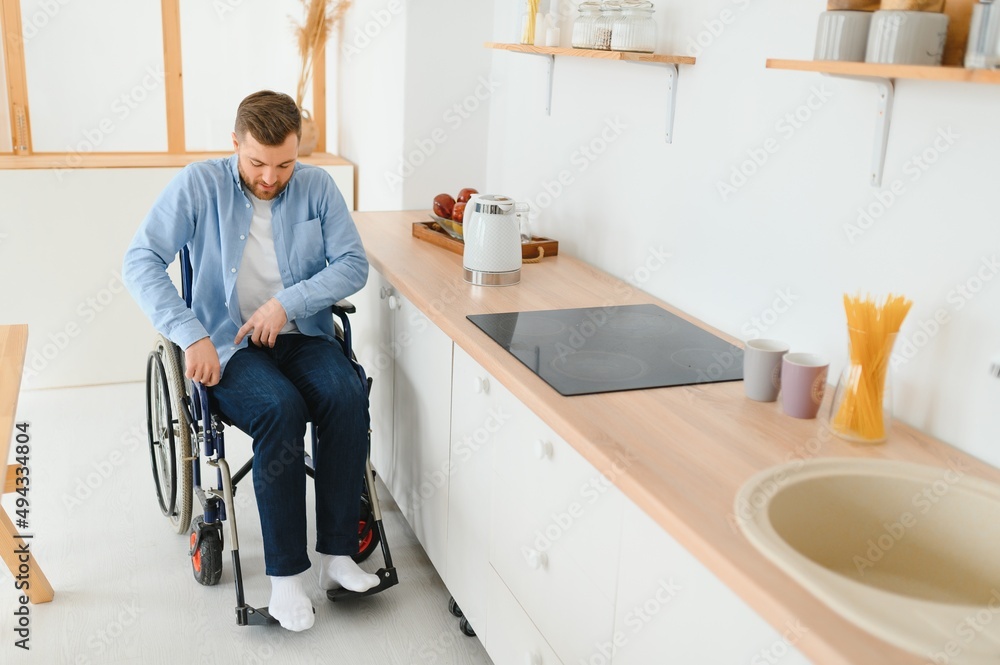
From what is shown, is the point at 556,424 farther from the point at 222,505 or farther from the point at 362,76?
the point at 362,76

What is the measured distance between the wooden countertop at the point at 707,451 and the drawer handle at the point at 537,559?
0.28 meters

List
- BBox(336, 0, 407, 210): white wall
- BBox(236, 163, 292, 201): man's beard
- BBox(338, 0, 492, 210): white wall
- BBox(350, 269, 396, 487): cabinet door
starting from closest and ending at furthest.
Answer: BBox(236, 163, 292, 201): man's beard → BBox(350, 269, 396, 487): cabinet door → BBox(338, 0, 492, 210): white wall → BBox(336, 0, 407, 210): white wall

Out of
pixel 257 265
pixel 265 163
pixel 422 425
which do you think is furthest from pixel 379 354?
pixel 265 163

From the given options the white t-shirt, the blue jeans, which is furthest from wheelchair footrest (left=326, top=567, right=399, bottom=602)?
the white t-shirt

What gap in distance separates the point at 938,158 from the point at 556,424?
767 mm

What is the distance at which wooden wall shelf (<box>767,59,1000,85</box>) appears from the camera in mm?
1257

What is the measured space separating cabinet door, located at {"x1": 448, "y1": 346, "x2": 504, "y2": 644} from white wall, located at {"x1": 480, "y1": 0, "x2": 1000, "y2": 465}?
574 mm

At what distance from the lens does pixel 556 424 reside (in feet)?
5.28

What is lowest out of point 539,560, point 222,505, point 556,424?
point 222,505

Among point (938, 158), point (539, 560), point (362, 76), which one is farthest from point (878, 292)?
point (362, 76)

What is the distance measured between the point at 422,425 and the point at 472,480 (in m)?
0.38

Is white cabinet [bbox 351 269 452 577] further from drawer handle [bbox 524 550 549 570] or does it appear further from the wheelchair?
drawer handle [bbox 524 550 549 570]

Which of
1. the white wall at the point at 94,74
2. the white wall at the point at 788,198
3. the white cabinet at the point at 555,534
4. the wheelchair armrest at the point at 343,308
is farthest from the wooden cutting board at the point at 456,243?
the white wall at the point at 94,74

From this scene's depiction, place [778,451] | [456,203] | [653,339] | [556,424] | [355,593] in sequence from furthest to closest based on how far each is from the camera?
[456,203], [355,593], [653,339], [556,424], [778,451]
